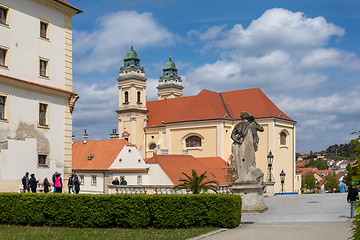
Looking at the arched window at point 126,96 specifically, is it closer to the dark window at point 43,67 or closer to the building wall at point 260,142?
the building wall at point 260,142

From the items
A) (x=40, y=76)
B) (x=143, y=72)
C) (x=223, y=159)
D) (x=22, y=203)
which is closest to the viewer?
(x=22, y=203)

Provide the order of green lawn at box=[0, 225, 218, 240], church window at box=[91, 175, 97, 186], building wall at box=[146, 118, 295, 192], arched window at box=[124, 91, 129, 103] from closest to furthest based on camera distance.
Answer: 1. green lawn at box=[0, 225, 218, 240]
2. church window at box=[91, 175, 97, 186]
3. building wall at box=[146, 118, 295, 192]
4. arched window at box=[124, 91, 129, 103]

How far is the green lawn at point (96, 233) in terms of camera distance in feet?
39.8

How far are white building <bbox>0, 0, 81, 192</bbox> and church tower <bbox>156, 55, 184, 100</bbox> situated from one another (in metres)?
69.5

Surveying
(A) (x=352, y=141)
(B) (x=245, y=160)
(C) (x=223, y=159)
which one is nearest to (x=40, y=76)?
(B) (x=245, y=160)

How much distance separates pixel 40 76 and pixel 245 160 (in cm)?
1331

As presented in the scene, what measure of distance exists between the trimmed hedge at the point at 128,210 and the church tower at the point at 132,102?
59.3 m

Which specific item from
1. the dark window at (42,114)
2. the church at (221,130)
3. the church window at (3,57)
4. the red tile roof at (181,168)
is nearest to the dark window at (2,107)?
the church window at (3,57)

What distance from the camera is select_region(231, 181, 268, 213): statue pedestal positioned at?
57.3ft

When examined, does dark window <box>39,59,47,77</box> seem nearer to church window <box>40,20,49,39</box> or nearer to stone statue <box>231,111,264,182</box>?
church window <box>40,20,49,39</box>

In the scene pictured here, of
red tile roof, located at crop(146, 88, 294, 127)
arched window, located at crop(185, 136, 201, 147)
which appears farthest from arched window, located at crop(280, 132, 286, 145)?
arched window, located at crop(185, 136, 201, 147)

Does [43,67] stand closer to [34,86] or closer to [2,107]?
[34,86]

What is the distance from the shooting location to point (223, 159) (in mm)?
58688

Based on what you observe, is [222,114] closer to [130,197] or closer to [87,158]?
[87,158]
